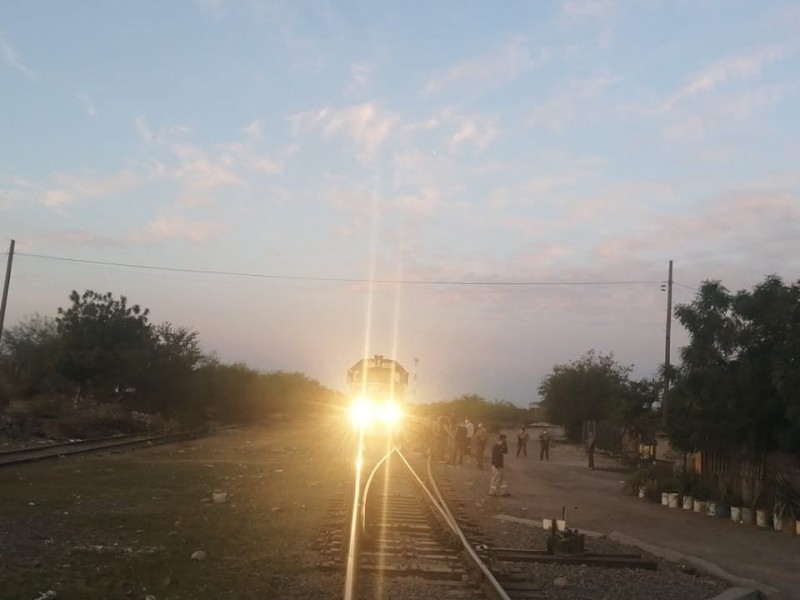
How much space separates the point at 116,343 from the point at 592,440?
38.4 metres

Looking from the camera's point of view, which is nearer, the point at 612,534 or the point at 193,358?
the point at 612,534

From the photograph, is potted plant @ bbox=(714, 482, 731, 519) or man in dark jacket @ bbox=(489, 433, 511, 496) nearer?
potted plant @ bbox=(714, 482, 731, 519)

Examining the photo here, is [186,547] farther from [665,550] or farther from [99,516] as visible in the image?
[665,550]

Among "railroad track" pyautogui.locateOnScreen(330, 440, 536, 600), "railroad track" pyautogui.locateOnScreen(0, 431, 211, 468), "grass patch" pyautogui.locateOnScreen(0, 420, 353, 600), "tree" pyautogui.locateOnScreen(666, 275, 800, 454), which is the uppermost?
"tree" pyautogui.locateOnScreen(666, 275, 800, 454)

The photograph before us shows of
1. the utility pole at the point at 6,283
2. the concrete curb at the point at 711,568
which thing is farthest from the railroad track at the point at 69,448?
the concrete curb at the point at 711,568

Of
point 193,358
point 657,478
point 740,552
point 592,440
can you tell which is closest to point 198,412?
point 193,358

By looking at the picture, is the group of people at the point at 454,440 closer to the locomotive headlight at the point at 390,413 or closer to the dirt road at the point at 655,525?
the dirt road at the point at 655,525

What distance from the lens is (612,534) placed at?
15375 mm

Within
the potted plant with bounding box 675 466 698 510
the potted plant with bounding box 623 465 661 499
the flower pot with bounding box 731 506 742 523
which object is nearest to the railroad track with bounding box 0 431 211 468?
the potted plant with bounding box 623 465 661 499

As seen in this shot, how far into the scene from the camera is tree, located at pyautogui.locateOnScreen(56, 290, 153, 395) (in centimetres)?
5997

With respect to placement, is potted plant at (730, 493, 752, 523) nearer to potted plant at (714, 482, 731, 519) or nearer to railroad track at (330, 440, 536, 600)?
potted plant at (714, 482, 731, 519)

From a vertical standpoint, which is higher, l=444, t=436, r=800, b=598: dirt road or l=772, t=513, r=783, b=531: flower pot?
l=772, t=513, r=783, b=531: flower pot

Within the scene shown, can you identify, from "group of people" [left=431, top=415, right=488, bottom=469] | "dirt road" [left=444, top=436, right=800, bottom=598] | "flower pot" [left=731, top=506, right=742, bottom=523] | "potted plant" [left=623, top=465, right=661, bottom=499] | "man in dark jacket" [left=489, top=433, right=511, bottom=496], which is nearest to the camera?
"dirt road" [left=444, top=436, right=800, bottom=598]

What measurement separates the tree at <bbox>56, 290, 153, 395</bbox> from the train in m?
19.5
